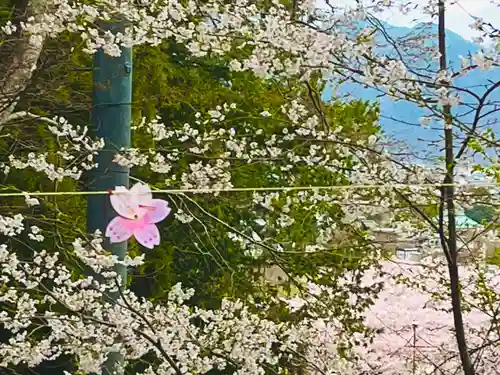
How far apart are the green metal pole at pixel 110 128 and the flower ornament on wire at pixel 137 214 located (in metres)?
0.25

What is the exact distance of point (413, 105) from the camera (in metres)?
1.49

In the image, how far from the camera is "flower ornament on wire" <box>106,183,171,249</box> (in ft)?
4.33

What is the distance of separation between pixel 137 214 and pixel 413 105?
624mm

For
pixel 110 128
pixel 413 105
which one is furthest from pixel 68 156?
pixel 413 105

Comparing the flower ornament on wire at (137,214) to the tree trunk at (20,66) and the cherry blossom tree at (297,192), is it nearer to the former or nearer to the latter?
the cherry blossom tree at (297,192)

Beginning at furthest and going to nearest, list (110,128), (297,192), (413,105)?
1. (297,192)
2. (110,128)
3. (413,105)

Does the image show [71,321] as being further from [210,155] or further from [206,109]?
[206,109]

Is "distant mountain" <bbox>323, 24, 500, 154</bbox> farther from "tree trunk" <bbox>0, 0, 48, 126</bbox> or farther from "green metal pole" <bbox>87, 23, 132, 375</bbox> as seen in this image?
"tree trunk" <bbox>0, 0, 48, 126</bbox>

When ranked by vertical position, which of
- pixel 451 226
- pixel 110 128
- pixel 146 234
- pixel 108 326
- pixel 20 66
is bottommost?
pixel 108 326

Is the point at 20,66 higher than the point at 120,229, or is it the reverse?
the point at 20,66

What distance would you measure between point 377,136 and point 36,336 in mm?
1212

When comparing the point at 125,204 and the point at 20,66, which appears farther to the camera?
the point at 20,66

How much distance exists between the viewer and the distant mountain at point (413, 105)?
55.9 inches

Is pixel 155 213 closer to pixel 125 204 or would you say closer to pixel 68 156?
pixel 125 204
